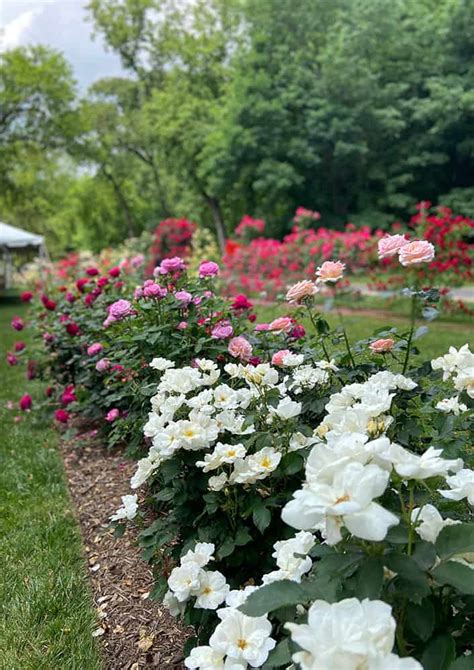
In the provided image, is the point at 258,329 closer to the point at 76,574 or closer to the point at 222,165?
the point at 76,574

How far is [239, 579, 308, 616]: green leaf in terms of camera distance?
87cm

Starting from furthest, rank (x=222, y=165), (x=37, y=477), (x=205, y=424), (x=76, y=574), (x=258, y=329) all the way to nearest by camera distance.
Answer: (x=222, y=165) → (x=37, y=477) → (x=258, y=329) → (x=76, y=574) → (x=205, y=424)

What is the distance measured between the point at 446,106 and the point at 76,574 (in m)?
16.7

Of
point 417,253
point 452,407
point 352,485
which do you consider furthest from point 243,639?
point 417,253

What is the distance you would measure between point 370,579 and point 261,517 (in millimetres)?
504

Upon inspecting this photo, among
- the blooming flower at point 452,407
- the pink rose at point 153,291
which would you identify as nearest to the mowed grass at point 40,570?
the pink rose at point 153,291

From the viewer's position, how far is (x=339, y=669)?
69 centimetres

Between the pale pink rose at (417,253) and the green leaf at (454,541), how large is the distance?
2.54 ft

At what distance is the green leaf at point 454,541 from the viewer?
91 centimetres

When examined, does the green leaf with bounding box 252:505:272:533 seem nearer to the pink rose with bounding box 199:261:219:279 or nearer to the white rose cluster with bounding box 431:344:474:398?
the white rose cluster with bounding box 431:344:474:398

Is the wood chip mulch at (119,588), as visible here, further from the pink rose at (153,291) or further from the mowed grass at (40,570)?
the pink rose at (153,291)

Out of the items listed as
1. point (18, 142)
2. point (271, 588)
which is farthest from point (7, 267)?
point (271, 588)

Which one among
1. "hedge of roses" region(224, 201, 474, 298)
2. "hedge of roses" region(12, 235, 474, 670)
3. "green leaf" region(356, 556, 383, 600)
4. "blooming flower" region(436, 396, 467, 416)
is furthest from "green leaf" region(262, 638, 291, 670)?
"hedge of roses" region(224, 201, 474, 298)

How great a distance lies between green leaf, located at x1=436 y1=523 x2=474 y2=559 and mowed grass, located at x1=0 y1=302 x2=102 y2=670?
1.12m
